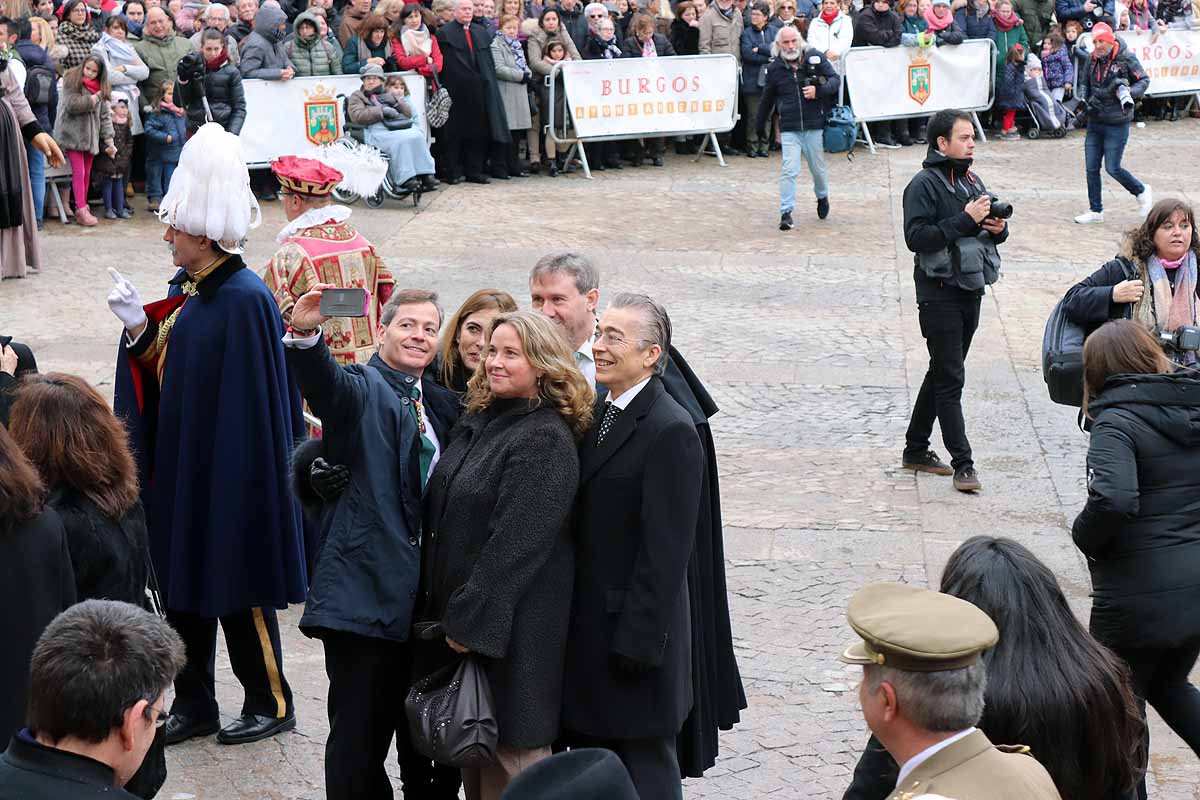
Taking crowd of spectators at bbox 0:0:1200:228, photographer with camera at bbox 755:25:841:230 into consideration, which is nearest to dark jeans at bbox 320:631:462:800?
crowd of spectators at bbox 0:0:1200:228

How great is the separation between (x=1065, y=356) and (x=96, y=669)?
529cm

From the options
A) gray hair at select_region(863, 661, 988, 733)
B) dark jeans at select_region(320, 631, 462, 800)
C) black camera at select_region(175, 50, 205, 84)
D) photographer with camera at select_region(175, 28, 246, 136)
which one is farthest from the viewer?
photographer with camera at select_region(175, 28, 246, 136)

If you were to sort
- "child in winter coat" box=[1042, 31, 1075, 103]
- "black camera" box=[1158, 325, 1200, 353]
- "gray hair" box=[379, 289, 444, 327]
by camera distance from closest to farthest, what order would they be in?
"gray hair" box=[379, 289, 444, 327] < "black camera" box=[1158, 325, 1200, 353] < "child in winter coat" box=[1042, 31, 1075, 103]

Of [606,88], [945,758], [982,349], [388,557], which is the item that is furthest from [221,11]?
[945,758]

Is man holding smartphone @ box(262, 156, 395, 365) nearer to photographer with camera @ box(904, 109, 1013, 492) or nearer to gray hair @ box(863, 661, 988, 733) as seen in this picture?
photographer with camera @ box(904, 109, 1013, 492)

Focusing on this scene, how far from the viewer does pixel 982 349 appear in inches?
459

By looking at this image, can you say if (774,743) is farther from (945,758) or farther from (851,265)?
(851,265)

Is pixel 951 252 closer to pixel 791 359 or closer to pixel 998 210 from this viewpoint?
pixel 998 210

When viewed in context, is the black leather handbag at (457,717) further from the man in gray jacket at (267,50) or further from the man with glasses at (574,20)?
the man with glasses at (574,20)

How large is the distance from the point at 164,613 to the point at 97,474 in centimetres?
129

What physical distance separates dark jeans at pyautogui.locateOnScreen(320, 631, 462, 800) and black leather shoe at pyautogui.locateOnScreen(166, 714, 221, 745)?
1.29 m

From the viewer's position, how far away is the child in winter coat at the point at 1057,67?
22000mm

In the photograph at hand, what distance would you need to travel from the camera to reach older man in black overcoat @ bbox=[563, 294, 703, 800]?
Result: 4.43 meters

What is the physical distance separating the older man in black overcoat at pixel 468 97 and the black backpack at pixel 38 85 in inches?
181
